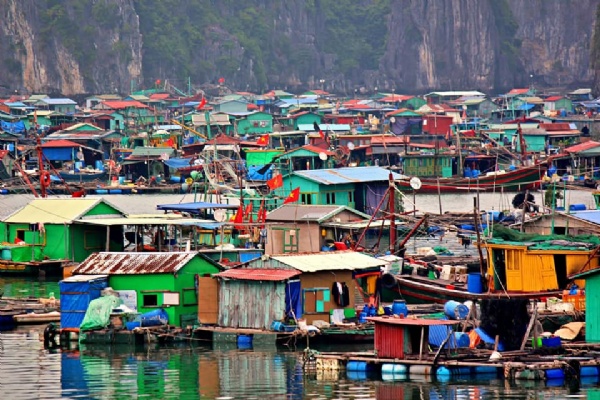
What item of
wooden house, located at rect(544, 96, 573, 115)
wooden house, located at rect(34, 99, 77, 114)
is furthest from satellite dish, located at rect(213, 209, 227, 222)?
wooden house, located at rect(34, 99, 77, 114)

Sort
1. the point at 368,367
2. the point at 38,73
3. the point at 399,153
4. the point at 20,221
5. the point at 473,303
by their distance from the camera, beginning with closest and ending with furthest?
the point at 368,367
the point at 473,303
the point at 20,221
the point at 399,153
the point at 38,73

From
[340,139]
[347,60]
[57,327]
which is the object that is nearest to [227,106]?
[340,139]

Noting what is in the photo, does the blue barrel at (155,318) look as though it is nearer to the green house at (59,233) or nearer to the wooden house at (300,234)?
the wooden house at (300,234)

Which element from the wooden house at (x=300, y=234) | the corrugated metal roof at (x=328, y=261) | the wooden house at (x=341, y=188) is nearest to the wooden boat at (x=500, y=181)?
the wooden house at (x=341, y=188)

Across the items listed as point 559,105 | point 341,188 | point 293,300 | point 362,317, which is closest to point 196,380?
point 293,300

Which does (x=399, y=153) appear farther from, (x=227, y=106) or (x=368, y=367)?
(x=368, y=367)

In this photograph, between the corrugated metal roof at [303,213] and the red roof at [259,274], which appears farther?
the corrugated metal roof at [303,213]

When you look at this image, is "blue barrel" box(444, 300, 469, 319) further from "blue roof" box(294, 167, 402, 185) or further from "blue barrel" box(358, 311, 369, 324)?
"blue roof" box(294, 167, 402, 185)
